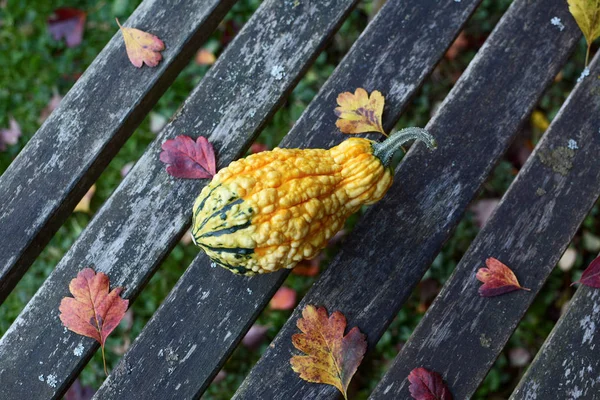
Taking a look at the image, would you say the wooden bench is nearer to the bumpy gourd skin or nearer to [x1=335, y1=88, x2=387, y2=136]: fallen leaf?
[x1=335, y1=88, x2=387, y2=136]: fallen leaf

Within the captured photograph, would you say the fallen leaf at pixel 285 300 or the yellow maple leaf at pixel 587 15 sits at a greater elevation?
the yellow maple leaf at pixel 587 15

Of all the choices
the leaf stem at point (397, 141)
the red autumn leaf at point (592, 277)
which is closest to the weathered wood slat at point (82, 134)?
the leaf stem at point (397, 141)

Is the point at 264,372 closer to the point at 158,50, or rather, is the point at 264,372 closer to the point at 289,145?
the point at 289,145

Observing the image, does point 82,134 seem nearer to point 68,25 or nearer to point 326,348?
point 326,348

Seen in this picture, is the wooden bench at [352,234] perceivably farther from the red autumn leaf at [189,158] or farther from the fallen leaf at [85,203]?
the fallen leaf at [85,203]

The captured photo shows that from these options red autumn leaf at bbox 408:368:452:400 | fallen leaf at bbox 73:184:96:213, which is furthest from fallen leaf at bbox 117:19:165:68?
red autumn leaf at bbox 408:368:452:400

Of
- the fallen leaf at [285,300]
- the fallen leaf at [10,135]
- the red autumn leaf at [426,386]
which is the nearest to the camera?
the red autumn leaf at [426,386]

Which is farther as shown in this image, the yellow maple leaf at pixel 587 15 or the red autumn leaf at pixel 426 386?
the yellow maple leaf at pixel 587 15

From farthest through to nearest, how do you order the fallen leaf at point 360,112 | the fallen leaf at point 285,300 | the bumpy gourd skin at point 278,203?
the fallen leaf at point 285,300 < the fallen leaf at point 360,112 < the bumpy gourd skin at point 278,203
